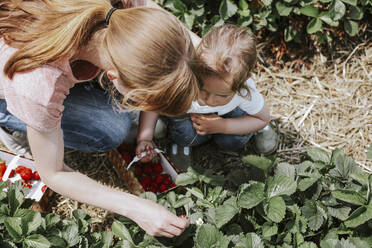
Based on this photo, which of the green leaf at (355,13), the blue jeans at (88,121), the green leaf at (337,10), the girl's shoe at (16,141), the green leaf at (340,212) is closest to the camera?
the green leaf at (340,212)

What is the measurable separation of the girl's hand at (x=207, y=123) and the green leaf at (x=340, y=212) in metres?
0.67

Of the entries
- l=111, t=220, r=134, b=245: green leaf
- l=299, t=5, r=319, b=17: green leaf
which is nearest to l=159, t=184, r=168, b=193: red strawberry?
l=111, t=220, r=134, b=245: green leaf

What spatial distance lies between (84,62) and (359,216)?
116 cm

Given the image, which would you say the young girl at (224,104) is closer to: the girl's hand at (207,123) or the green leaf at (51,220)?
A: the girl's hand at (207,123)

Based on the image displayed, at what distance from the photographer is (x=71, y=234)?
1.45 meters

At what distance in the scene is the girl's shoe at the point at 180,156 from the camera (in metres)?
2.18

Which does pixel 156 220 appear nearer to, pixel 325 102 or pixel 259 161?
pixel 259 161

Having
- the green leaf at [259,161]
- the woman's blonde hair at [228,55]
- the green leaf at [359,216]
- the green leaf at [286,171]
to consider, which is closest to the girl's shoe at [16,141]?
the woman's blonde hair at [228,55]

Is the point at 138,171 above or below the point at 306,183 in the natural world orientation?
below

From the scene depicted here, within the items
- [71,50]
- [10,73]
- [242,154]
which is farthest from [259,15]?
[10,73]

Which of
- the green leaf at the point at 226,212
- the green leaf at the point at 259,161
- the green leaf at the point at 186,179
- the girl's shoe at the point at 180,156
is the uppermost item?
the green leaf at the point at 259,161

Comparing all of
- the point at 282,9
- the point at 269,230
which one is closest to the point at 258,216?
the point at 269,230

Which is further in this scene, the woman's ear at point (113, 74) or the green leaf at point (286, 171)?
the green leaf at point (286, 171)

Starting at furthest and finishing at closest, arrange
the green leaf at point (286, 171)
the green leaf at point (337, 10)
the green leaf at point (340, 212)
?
the green leaf at point (337, 10) → the green leaf at point (286, 171) → the green leaf at point (340, 212)
